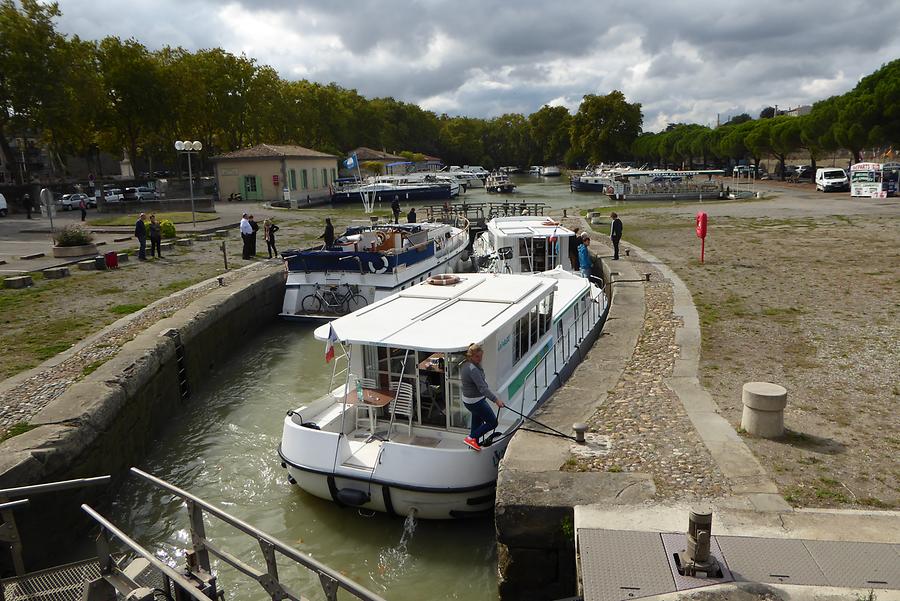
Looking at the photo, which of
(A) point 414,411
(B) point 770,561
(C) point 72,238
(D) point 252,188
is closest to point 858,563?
(B) point 770,561

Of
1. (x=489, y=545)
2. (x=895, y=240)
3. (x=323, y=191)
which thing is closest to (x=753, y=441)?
(x=489, y=545)

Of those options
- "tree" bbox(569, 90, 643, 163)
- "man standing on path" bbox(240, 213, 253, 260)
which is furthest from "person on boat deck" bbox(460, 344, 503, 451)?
"tree" bbox(569, 90, 643, 163)

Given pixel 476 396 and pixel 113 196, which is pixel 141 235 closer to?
pixel 476 396

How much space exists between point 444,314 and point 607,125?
337 ft

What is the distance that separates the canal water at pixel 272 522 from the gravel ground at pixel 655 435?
212 cm

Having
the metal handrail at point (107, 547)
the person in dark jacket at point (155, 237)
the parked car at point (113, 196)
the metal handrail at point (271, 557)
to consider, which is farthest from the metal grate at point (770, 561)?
the parked car at point (113, 196)

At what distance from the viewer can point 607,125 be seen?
105125mm

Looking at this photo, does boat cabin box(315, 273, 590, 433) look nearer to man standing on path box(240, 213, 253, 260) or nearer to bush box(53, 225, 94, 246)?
man standing on path box(240, 213, 253, 260)

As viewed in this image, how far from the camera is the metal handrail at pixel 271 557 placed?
14.8 feet

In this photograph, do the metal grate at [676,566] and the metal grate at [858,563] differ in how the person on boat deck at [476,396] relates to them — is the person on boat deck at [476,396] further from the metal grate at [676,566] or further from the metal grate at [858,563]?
the metal grate at [858,563]

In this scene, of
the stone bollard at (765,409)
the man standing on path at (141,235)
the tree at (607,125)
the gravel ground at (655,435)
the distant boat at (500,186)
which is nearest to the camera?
the gravel ground at (655,435)

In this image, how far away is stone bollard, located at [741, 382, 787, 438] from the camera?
786cm

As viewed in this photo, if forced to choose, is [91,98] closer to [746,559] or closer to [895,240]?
[895,240]

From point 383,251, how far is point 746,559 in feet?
51.8
